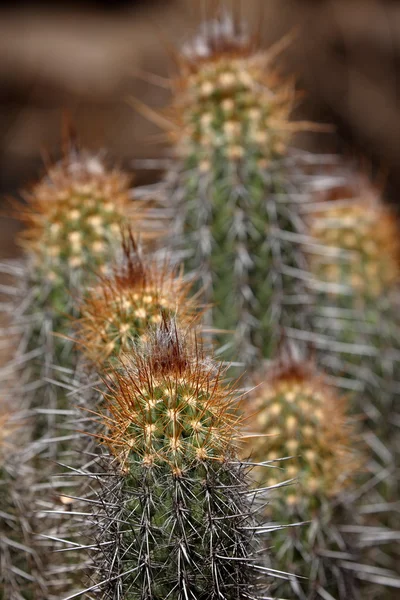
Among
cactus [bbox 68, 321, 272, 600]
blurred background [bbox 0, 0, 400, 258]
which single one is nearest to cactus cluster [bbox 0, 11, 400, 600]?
cactus [bbox 68, 321, 272, 600]

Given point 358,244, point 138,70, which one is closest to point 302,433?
point 358,244

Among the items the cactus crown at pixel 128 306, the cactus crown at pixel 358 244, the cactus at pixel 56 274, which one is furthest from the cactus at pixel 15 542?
the cactus crown at pixel 358 244

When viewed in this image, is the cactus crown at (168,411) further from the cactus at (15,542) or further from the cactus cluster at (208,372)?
the cactus at (15,542)

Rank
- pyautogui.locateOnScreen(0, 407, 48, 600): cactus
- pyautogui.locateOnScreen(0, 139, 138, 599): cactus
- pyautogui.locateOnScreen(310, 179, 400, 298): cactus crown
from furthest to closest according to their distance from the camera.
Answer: pyautogui.locateOnScreen(310, 179, 400, 298): cactus crown
pyautogui.locateOnScreen(0, 139, 138, 599): cactus
pyautogui.locateOnScreen(0, 407, 48, 600): cactus

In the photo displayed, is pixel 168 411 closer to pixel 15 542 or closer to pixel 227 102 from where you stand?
pixel 15 542

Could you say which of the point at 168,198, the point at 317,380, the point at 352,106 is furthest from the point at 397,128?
the point at 317,380

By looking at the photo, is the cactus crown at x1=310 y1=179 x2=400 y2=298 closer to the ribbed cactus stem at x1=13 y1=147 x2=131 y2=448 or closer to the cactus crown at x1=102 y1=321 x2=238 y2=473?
the ribbed cactus stem at x1=13 y1=147 x2=131 y2=448

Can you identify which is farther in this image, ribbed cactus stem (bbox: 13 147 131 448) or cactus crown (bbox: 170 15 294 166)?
cactus crown (bbox: 170 15 294 166)
